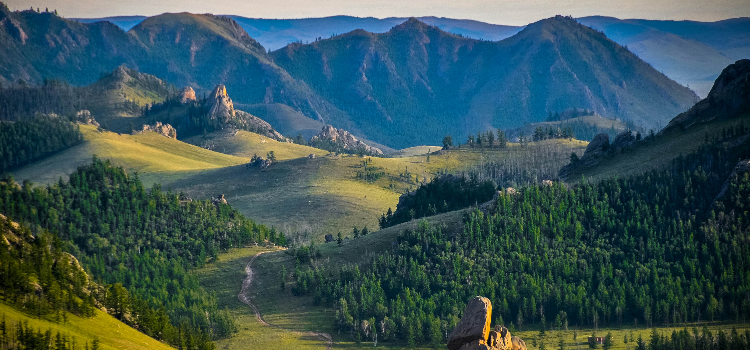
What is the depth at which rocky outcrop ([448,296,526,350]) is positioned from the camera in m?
103

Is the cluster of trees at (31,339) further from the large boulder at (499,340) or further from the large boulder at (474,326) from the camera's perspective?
the large boulder at (499,340)

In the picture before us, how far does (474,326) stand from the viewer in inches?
4085

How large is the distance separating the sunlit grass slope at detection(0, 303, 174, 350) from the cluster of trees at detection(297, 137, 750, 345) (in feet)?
167

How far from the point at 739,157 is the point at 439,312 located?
85626 mm

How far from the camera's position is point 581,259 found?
175125 millimetres

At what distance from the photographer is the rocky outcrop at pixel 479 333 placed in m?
103

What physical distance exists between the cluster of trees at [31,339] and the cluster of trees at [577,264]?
69.5 meters

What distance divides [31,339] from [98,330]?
18618 mm

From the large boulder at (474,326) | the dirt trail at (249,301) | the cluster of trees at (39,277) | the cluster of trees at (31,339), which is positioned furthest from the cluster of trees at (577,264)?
the cluster of trees at (31,339)

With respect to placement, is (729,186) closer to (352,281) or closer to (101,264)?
(352,281)

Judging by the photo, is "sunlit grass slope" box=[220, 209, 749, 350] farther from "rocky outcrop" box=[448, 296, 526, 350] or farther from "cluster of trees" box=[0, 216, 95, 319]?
"rocky outcrop" box=[448, 296, 526, 350]

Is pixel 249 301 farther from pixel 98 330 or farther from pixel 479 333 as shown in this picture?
pixel 479 333

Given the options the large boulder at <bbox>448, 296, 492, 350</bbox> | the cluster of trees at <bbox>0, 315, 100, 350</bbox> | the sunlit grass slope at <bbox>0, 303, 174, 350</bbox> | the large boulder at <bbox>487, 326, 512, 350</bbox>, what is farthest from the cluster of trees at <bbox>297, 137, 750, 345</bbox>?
the cluster of trees at <bbox>0, 315, 100, 350</bbox>

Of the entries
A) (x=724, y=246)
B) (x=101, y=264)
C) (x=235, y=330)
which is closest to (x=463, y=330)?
(x=235, y=330)
